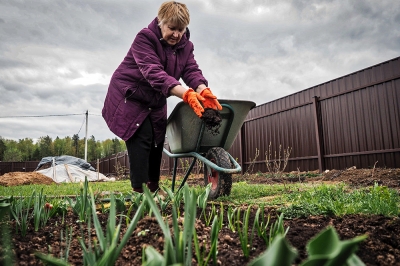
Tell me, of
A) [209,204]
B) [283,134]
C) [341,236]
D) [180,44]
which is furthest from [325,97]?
[341,236]

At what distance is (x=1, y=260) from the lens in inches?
28.3

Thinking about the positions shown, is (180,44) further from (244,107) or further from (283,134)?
(283,134)

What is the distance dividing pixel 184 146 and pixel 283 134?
6306mm

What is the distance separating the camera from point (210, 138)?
299cm

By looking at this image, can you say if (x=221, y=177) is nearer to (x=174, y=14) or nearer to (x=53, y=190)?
(x=174, y=14)

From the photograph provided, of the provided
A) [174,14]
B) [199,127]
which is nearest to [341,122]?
[199,127]

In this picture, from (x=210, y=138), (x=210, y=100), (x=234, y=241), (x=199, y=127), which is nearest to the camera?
(x=234, y=241)

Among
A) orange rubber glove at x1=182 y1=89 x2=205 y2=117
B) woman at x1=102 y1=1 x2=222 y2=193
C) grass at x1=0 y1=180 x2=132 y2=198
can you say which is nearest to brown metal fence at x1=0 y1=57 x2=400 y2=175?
grass at x1=0 y1=180 x2=132 y2=198

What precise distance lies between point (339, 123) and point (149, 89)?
5.99 meters

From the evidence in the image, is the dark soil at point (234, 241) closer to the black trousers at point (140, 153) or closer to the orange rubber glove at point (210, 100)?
the black trousers at point (140, 153)

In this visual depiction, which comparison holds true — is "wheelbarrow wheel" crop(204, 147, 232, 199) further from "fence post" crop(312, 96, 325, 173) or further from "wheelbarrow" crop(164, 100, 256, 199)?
"fence post" crop(312, 96, 325, 173)

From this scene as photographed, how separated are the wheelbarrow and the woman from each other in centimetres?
22

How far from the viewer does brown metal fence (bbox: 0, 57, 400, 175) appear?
6.19 meters

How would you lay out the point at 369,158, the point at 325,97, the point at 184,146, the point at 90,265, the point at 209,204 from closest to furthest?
the point at 90,265, the point at 209,204, the point at 184,146, the point at 369,158, the point at 325,97
